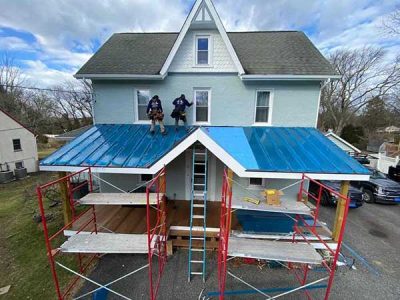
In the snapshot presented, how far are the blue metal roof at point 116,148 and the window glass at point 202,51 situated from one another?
3.35 metres

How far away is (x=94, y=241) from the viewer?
17.7 ft

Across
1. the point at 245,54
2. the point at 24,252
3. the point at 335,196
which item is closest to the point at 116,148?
the point at 24,252

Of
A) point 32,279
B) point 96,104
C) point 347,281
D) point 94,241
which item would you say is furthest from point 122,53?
point 347,281

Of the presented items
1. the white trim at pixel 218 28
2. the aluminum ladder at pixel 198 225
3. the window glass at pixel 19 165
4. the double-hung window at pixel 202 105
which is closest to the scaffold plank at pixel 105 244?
the aluminum ladder at pixel 198 225

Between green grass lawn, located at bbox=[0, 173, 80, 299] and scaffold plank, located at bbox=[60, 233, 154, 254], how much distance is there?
1.77 m

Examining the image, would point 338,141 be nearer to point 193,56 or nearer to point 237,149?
point 237,149

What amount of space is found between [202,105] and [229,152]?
430 centimetres

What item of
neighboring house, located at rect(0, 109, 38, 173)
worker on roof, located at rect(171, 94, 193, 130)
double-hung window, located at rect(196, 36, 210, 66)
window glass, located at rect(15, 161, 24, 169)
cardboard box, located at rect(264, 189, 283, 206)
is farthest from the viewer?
window glass, located at rect(15, 161, 24, 169)

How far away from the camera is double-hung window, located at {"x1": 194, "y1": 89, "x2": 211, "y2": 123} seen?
31.1 ft

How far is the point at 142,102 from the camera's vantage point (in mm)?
9727

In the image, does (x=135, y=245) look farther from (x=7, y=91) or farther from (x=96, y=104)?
(x=7, y=91)

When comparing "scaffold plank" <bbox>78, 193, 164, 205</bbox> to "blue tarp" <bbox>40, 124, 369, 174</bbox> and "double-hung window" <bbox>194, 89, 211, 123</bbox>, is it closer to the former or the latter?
"blue tarp" <bbox>40, 124, 369, 174</bbox>

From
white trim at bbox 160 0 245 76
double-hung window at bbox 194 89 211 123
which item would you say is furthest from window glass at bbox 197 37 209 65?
double-hung window at bbox 194 89 211 123

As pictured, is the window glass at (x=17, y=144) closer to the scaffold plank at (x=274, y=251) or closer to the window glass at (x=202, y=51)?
the window glass at (x=202, y=51)
